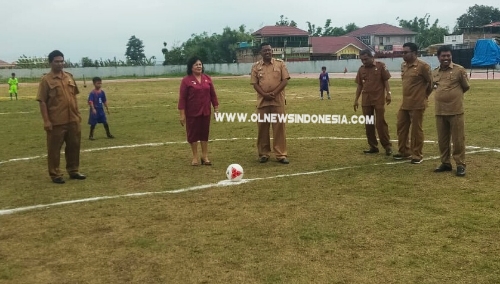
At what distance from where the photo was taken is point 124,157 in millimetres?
10656

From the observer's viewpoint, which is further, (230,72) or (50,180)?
(230,72)

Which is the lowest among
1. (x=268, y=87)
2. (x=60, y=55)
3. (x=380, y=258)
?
(x=380, y=258)

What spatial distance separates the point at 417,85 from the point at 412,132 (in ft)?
2.75

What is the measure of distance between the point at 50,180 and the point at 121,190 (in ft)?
5.36

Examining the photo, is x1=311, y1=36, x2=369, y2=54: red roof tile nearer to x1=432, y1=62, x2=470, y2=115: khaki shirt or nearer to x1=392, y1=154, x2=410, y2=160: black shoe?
x1=392, y1=154, x2=410, y2=160: black shoe

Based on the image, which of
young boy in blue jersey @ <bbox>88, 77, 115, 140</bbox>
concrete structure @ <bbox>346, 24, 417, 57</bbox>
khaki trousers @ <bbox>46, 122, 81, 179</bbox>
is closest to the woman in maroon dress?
khaki trousers @ <bbox>46, 122, 81, 179</bbox>

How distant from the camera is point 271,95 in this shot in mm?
9719

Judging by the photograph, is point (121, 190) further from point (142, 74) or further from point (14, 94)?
point (142, 74)

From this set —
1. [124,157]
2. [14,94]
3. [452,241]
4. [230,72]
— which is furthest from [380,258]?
[230,72]

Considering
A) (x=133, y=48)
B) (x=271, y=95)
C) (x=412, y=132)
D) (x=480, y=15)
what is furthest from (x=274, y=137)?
(x=133, y=48)

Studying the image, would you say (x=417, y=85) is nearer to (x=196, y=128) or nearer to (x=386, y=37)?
(x=196, y=128)

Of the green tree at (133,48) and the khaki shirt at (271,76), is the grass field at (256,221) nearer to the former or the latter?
the khaki shirt at (271,76)

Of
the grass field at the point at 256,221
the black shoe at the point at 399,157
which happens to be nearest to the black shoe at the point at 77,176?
the grass field at the point at 256,221

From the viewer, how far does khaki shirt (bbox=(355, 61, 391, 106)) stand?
1022 cm
